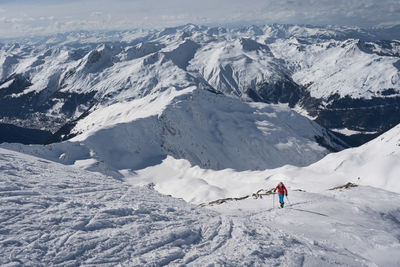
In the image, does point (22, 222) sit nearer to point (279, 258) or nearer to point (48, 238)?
point (48, 238)

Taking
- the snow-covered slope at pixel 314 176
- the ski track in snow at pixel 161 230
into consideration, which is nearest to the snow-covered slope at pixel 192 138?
the snow-covered slope at pixel 314 176

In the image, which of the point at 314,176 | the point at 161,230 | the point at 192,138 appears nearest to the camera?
the point at 161,230

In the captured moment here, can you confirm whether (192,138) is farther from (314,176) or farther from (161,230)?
(161,230)

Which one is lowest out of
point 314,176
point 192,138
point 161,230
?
point 192,138

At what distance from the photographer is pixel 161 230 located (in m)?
22.1

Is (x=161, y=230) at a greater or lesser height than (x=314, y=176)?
greater

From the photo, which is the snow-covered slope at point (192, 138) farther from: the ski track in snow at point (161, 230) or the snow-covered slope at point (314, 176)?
the ski track in snow at point (161, 230)

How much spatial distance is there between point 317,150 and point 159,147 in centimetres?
8157

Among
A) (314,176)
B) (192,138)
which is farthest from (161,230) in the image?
(192,138)

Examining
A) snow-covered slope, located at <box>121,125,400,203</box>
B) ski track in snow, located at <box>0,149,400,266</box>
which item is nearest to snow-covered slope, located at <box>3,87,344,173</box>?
snow-covered slope, located at <box>121,125,400,203</box>

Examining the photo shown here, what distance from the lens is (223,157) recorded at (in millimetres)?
156750

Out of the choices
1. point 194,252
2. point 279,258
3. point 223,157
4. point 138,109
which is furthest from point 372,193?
point 138,109

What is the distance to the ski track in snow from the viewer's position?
18.5 m

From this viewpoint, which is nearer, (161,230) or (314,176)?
(161,230)
